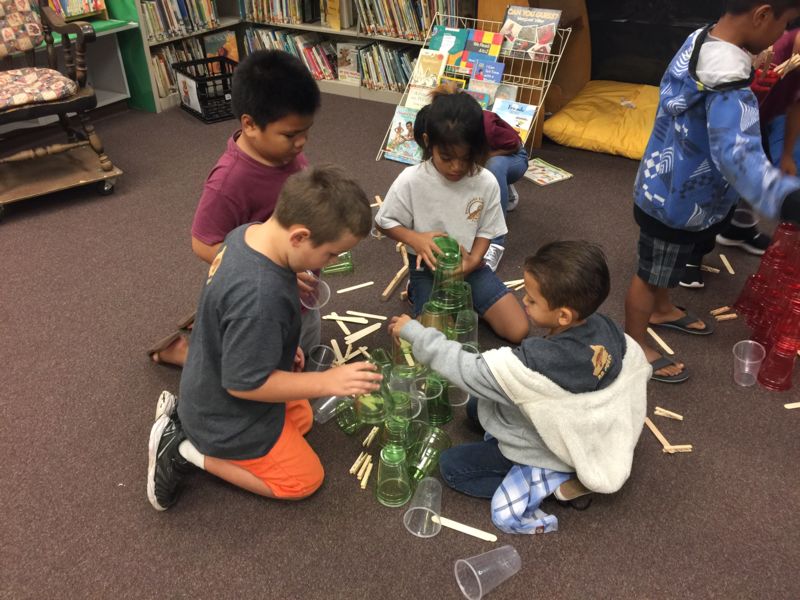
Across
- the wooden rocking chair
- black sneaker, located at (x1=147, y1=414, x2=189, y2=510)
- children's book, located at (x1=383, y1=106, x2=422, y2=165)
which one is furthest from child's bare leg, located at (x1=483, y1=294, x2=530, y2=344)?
the wooden rocking chair

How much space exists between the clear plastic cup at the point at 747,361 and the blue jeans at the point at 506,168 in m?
1.10

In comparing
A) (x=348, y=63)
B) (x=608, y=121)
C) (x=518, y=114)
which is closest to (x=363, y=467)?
(x=518, y=114)

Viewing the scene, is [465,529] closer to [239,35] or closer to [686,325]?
[686,325]

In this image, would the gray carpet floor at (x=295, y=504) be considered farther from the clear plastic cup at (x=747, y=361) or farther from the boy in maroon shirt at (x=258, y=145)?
the boy in maroon shirt at (x=258, y=145)

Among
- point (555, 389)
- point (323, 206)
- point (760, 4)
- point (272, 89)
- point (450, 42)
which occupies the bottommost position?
point (555, 389)

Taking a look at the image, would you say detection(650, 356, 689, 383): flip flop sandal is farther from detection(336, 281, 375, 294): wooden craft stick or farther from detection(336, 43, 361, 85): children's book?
detection(336, 43, 361, 85): children's book

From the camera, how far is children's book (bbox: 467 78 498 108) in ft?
12.7

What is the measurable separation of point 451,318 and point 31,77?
8.96 ft

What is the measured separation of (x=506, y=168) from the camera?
317cm

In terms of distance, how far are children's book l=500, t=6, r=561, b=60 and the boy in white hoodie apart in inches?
98.5

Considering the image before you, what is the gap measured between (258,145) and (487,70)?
2342 mm

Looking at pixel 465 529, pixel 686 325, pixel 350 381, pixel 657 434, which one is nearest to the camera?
pixel 350 381

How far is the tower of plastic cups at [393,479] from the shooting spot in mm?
1918

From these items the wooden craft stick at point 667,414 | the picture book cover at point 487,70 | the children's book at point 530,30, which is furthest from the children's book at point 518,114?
the wooden craft stick at point 667,414
